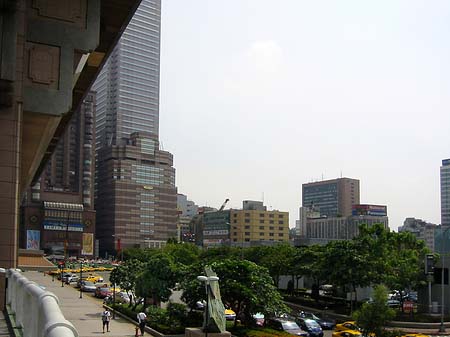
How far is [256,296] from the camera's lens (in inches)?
1596

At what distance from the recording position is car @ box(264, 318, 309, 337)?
42875 mm

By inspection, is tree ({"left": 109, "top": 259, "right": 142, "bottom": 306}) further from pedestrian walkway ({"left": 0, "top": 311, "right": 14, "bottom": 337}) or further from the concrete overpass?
pedestrian walkway ({"left": 0, "top": 311, "right": 14, "bottom": 337})

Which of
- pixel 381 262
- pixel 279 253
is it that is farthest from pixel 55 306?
pixel 279 253

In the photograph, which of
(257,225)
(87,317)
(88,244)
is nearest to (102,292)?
(87,317)

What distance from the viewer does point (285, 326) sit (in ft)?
144

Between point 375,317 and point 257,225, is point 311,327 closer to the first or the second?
point 375,317

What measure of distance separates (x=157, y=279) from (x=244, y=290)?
11810 mm

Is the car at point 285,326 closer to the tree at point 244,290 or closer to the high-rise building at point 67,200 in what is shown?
the tree at point 244,290

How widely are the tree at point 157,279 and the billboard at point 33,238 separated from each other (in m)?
A: 123

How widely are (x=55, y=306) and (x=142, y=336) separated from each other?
37233 millimetres

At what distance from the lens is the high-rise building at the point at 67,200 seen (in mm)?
170375

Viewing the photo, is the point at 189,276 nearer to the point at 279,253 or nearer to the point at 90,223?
A: the point at 279,253

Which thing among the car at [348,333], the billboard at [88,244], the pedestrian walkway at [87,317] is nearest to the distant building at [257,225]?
the billboard at [88,244]

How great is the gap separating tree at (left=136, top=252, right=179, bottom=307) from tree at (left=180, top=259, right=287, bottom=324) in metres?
7.42
